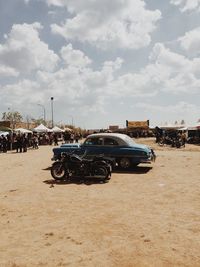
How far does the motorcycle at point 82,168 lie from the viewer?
45.7ft

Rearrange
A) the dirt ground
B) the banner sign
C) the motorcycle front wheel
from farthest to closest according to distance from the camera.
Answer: the banner sign
the motorcycle front wheel
the dirt ground

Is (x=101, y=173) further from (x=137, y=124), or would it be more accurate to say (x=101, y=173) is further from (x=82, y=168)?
(x=137, y=124)

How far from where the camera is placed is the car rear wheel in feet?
55.6

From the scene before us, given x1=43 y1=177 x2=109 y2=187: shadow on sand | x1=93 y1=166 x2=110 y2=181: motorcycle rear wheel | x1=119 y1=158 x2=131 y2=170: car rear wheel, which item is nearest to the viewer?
x1=43 y1=177 x2=109 y2=187: shadow on sand

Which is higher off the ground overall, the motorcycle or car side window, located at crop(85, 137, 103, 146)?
car side window, located at crop(85, 137, 103, 146)

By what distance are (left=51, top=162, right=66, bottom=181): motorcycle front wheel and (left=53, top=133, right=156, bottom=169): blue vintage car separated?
2.66 metres

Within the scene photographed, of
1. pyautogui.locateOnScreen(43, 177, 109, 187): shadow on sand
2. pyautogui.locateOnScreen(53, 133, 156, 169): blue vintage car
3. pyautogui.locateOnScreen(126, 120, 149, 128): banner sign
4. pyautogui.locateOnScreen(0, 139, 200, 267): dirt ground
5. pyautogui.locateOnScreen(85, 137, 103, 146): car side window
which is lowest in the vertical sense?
pyautogui.locateOnScreen(0, 139, 200, 267): dirt ground

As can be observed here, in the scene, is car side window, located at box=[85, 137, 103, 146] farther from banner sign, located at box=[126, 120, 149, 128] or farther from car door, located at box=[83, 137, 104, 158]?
banner sign, located at box=[126, 120, 149, 128]

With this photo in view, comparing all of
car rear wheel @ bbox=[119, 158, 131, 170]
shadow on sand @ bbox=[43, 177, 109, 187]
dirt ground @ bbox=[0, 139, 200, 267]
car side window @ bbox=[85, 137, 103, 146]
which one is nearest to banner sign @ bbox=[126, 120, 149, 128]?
car side window @ bbox=[85, 137, 103, 146]

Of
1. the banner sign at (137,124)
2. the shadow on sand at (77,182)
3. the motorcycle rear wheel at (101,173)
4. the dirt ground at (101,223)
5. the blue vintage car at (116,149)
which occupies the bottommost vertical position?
the dirt ground at (101,223)

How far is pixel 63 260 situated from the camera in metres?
5.94

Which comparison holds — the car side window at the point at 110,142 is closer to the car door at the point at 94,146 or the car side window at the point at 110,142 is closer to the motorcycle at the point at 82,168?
the car door at the point at 94,146

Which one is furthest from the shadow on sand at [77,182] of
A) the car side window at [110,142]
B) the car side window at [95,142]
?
the car side window at [110,142]

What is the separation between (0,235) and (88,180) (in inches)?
283
